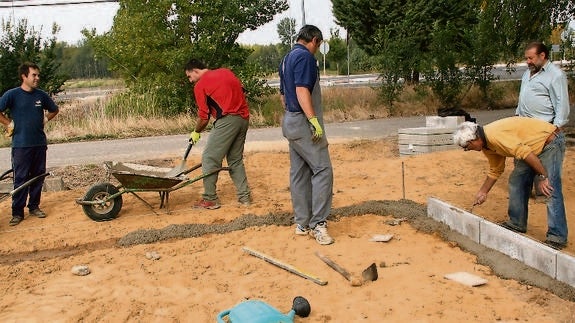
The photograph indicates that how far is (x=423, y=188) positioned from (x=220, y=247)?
3009 millimetres

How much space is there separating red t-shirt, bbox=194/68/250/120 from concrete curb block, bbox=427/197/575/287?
7.97ft

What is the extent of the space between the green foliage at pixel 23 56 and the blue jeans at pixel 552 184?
48.3 feet

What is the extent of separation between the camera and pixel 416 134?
30.9ft

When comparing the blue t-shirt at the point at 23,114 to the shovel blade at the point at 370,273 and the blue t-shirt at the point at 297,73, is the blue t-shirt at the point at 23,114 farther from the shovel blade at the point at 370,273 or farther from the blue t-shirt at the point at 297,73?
the shovel blade at the point at 370,273

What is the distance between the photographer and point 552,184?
4.74 metres

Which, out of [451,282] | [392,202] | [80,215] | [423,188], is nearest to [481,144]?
[451,282]

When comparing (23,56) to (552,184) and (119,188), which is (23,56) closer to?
(119,188)

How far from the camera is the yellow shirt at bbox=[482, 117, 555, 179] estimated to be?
4.46 meters

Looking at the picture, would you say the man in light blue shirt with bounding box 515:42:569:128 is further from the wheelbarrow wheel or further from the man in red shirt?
the wheelbarrow wheel

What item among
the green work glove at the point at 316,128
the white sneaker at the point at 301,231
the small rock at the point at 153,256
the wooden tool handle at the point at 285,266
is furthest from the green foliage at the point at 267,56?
the wooden tool handle at the point at 285,266

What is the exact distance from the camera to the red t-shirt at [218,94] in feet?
21.7

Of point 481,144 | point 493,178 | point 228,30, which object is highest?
point 228,30

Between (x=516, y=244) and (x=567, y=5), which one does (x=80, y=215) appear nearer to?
(x=516, y=244)

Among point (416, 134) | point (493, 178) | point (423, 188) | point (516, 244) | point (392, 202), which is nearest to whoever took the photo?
point (516, 244)
